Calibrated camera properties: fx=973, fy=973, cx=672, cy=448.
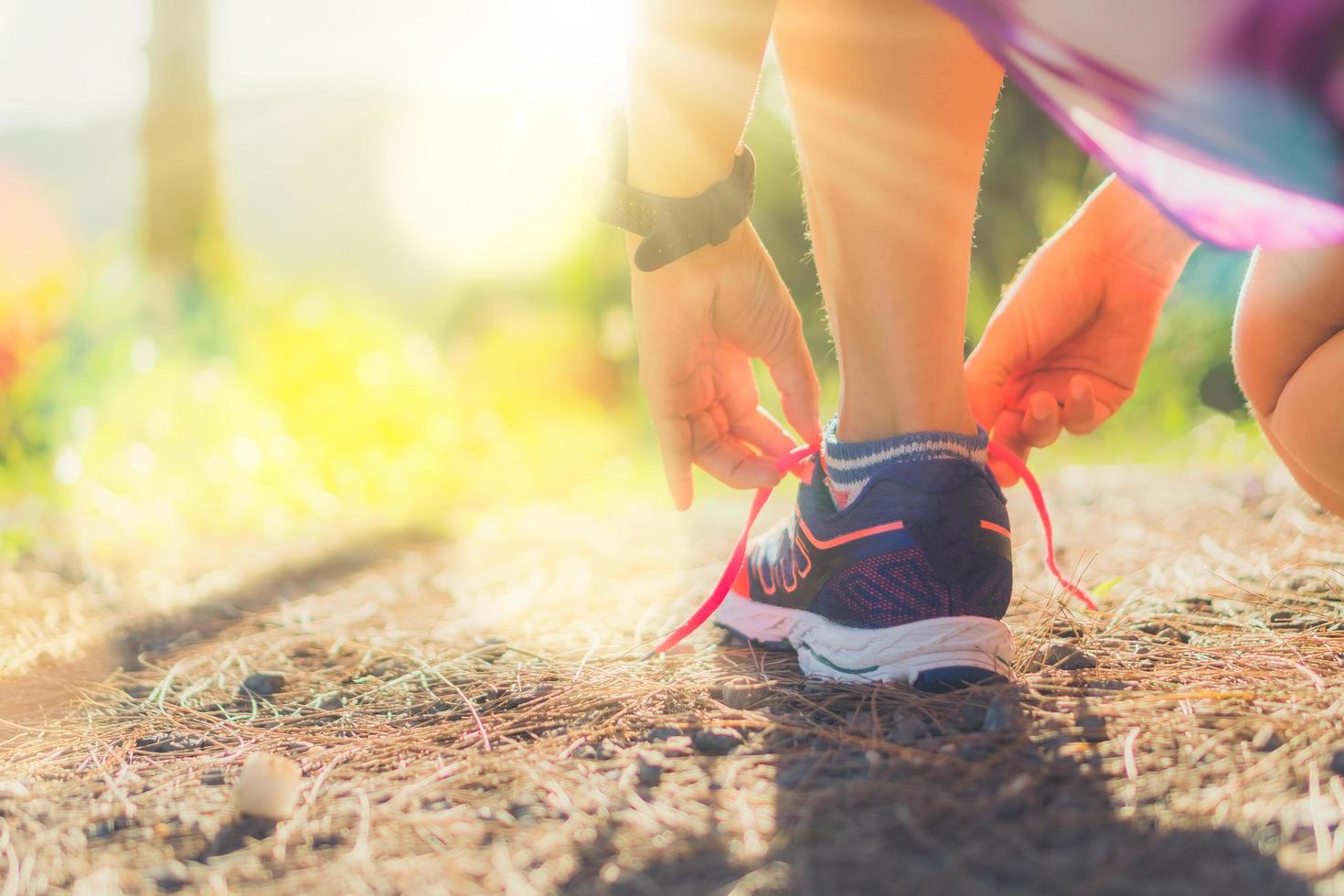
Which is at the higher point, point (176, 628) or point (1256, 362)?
point (1256, 362)

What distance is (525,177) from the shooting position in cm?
751

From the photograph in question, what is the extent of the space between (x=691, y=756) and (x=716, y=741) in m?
0.03

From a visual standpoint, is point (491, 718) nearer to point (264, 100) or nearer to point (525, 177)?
point (525, 177)

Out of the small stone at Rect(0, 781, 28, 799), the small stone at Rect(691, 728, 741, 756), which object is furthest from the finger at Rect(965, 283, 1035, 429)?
the small stone at Rect(0, 781, 28, 799)

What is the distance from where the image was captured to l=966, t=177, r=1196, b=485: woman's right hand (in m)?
1.45

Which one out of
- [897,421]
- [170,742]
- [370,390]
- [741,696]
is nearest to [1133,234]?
[897,421]

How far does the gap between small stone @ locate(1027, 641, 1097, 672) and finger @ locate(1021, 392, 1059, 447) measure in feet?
1.02

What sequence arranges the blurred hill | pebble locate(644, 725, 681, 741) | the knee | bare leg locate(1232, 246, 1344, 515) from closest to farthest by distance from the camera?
pebble locate(644, 725, 681, 741)
bare leg locate(1232, 246, 1344, 515)
the knee
the blurred hill

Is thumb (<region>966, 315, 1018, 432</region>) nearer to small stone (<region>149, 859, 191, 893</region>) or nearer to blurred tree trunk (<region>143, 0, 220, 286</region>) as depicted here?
small stone (<region>149, 859, 191, 893</region>)

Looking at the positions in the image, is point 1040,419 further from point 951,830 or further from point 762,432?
point 951,830

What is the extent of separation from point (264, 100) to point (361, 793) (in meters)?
22.3

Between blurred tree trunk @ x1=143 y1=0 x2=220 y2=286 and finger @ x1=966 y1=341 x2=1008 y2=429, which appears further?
blurred tree trunk @ x1=143 y1=0 x2=220 y2=286

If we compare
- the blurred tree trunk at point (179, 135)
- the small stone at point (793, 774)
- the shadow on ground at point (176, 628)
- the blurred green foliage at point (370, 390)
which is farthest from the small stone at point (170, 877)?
the blurred tree trunk at point (179, 135)

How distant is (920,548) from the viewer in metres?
1.22
